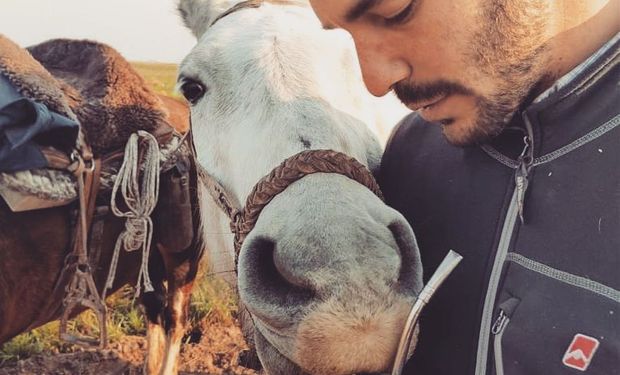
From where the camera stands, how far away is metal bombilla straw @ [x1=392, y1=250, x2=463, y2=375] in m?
0.95

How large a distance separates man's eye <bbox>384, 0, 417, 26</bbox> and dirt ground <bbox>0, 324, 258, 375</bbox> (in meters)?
3.22

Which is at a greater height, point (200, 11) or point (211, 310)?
point (200, 11)

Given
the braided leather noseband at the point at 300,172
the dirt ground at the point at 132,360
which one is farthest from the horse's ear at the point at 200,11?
the dirt ground at the point at 132,360

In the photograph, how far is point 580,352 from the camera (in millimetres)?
818

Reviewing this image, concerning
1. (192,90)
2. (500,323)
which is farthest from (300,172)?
(192,90)

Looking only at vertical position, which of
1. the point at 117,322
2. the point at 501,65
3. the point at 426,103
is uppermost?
the point at 501,65

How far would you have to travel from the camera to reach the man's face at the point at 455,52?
Result: 92 centimetres

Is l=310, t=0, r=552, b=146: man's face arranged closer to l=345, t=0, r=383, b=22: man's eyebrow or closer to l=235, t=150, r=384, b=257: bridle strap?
l=345, t=0, r=383, b=22: man's eyebrow

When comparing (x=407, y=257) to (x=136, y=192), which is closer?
(x=407, y=257)

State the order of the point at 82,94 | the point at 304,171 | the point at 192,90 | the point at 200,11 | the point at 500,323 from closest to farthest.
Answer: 1. the point at 500,323
2. the point at 304,171
3. the point at 192,90
4. the point at 200,11
5. the point at 82,94

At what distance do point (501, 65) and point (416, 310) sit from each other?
45 centimetres

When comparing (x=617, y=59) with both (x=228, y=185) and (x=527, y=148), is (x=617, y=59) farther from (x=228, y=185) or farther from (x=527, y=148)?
(x=228, y=185)

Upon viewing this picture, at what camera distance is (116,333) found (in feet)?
13.8

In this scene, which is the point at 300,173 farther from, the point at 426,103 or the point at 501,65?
the point at 501,65
